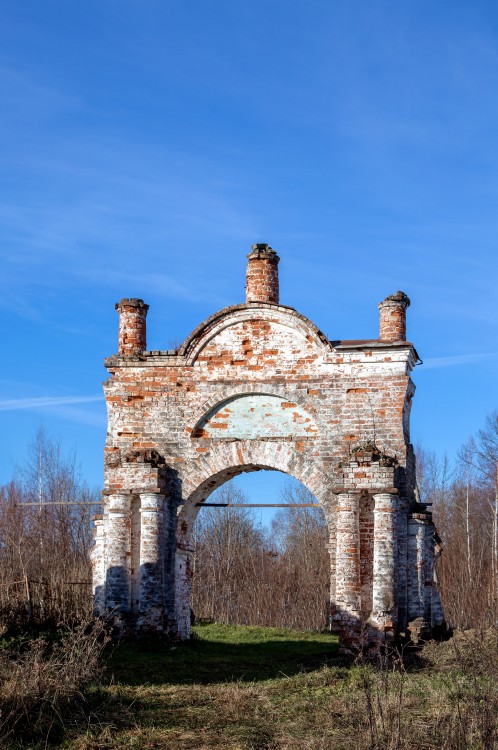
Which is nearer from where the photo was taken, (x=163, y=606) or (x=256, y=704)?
(x=256, y=704)

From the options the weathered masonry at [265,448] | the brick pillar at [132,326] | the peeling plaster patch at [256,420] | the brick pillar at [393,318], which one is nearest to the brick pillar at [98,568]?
the weathered masonry at [265,448]

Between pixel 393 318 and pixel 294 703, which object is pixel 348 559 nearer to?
pixel 393 318

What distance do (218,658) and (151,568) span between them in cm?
157

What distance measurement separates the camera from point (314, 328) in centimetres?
1520

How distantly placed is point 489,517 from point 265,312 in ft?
67.7

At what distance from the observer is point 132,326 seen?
16.1 m

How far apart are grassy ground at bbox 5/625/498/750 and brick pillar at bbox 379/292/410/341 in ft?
14.8

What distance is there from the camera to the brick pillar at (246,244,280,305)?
51.6 ft

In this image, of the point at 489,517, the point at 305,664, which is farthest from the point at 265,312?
the point at 489,517

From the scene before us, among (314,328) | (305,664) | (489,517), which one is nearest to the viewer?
(305,664)

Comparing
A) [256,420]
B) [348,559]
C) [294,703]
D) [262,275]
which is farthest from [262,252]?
[294,703]

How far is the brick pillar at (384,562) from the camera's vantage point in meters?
14.0

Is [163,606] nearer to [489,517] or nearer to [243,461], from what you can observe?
[243,461]

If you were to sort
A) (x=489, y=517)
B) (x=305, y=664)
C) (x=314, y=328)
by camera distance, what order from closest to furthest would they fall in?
(x=305, y=664) < (x=314, y=328) < (x=489, y=517)
